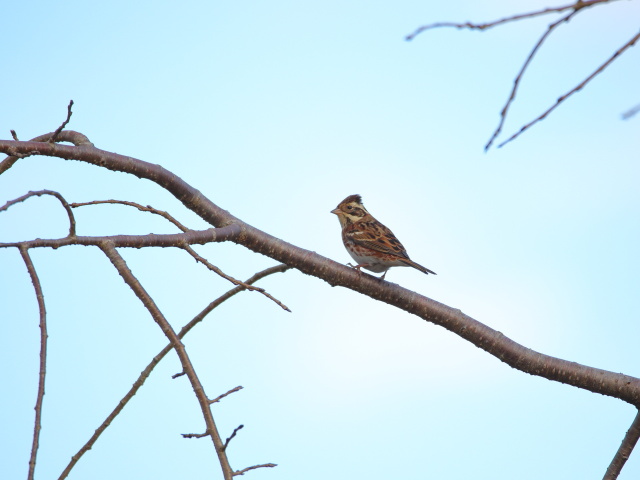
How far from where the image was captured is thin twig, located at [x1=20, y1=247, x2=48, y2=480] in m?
4.18

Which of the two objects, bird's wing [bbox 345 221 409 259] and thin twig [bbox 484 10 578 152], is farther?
bird's wing [bbox 345 221 409 259]

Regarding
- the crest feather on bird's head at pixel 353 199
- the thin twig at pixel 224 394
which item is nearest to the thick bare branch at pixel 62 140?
the thin twig at pixel 224 394

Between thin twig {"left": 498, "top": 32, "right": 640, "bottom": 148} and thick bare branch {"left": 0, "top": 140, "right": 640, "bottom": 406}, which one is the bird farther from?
thin twig {"left": 498, "top": 32, "right": 640, "bottom": 148}

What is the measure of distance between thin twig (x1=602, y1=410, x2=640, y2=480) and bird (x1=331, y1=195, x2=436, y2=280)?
260 centimetres

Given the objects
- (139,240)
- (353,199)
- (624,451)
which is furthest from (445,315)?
(353,199)

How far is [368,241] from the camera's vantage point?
8750 millimetres

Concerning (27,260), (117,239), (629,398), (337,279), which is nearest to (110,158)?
(117,239)

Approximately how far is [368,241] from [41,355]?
4859 mm

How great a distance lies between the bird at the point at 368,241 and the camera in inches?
329

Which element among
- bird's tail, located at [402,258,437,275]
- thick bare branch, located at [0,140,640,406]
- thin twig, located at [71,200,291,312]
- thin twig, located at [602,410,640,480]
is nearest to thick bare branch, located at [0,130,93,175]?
thick bare branch, located at [0,140,640,406]

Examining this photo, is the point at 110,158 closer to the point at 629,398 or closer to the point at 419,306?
the point at 419,306

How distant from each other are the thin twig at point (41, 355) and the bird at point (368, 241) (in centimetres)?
367

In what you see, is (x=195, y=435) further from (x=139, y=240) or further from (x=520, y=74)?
(x=520, y=74)

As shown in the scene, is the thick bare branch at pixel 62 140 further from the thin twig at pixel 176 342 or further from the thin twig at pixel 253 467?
the thin twig at pixel 253 467
